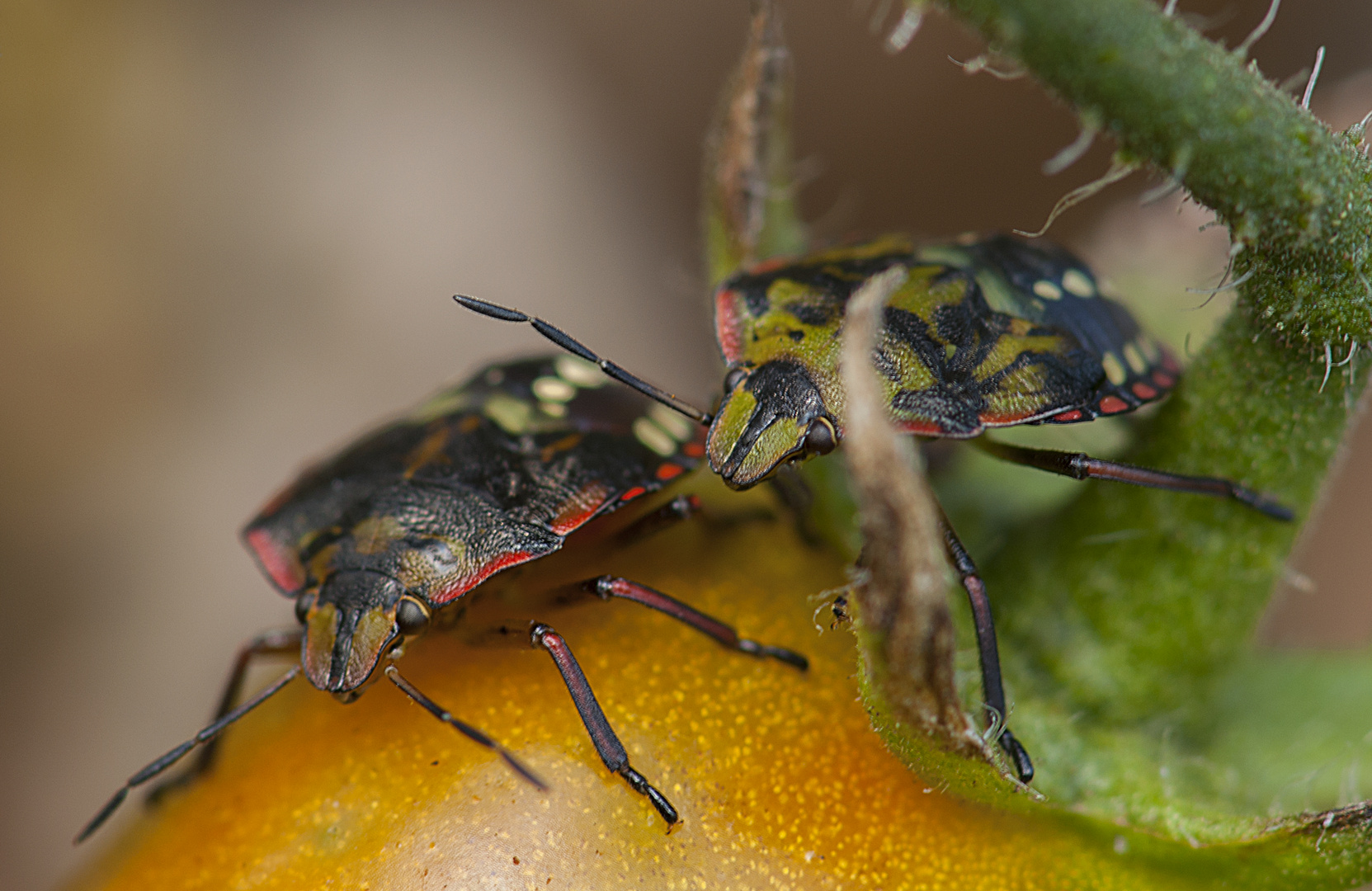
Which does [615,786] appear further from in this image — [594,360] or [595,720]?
[594,360]

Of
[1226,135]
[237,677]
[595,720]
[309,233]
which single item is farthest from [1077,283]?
[309,233]

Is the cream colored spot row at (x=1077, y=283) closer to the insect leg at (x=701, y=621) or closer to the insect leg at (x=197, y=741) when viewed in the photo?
the insect leg at (x=701, y=621)

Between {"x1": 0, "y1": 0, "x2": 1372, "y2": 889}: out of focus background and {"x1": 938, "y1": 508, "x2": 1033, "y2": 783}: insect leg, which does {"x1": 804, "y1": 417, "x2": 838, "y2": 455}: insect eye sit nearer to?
{"x1": 938, "y1": 508, "x2": 1033, "y2": 783}: insect leg

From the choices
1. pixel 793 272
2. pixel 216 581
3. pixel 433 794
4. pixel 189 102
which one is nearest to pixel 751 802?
pixel 433 794

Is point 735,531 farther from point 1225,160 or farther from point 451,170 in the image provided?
point 451,170

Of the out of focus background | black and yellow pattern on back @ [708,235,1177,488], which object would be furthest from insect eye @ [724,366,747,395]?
the out of focus background

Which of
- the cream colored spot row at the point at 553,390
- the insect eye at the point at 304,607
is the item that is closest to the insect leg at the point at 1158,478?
→ the cream colored spot row at the point at 553,390
